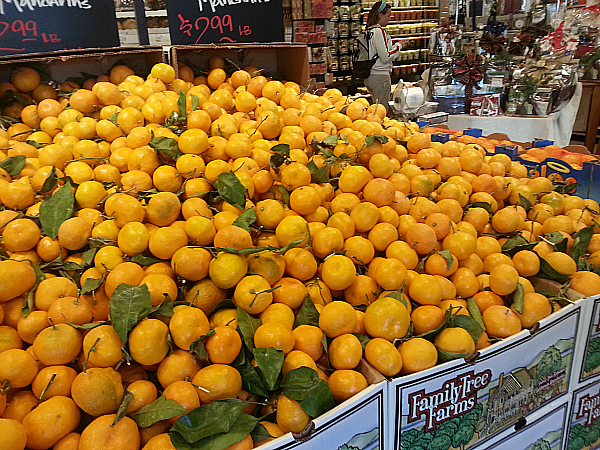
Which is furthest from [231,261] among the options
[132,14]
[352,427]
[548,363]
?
[132,14]

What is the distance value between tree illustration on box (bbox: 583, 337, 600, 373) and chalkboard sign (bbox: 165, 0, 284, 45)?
1947 mm

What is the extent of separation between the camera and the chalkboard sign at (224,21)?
1.95m

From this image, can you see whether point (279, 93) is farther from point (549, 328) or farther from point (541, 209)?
point (549, 328)

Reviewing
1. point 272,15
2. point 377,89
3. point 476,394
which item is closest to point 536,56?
point 377,89

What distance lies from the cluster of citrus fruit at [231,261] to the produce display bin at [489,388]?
52mm

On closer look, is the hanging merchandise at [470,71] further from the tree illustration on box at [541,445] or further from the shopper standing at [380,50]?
the tree illustration on box at [541,445]

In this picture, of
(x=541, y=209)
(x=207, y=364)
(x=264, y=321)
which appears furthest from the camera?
(x=541, y=209)

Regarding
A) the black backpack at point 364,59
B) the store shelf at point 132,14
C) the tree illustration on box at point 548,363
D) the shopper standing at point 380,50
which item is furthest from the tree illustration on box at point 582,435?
the store shelf at point 132,14

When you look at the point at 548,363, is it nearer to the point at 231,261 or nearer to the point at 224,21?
the point at 231,261

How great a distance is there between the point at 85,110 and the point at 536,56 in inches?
178

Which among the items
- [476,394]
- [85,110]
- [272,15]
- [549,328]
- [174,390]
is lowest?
[476,394]

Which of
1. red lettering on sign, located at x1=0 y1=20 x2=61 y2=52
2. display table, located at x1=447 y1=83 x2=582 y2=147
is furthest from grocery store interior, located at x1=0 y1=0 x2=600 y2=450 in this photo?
display table, located at x1=447 y1=83 x2=582 y2=147

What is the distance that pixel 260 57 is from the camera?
7.61 ft

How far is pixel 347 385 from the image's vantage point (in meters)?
1.02
